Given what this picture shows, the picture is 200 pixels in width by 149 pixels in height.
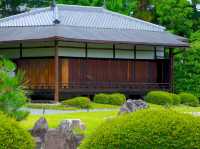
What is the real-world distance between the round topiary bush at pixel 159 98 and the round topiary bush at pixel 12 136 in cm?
2304

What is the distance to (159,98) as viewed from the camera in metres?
32.6

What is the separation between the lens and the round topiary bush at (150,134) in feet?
29.7

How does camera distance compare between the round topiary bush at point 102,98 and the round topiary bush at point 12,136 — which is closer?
the round topiary bush at point 12,136

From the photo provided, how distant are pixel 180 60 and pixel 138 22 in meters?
4.50

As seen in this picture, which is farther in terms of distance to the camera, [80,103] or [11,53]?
[11,53]

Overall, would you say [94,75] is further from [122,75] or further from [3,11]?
[3,11]

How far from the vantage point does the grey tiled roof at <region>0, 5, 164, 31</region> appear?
35656 millimetres

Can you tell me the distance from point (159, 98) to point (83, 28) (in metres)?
6.16

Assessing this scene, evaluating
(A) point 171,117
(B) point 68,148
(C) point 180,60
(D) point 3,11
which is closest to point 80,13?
(C) point 180,60

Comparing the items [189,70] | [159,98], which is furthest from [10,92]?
[189,70]

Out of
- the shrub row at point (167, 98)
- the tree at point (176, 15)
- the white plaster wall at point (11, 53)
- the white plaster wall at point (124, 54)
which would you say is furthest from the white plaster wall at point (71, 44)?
the tree at point (176, 15)

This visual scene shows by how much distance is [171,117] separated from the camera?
368 inches

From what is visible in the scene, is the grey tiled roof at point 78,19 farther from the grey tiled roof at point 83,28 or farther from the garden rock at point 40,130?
the garden rock at point 40,130

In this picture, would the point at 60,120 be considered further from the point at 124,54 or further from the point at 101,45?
the point at 124,54
